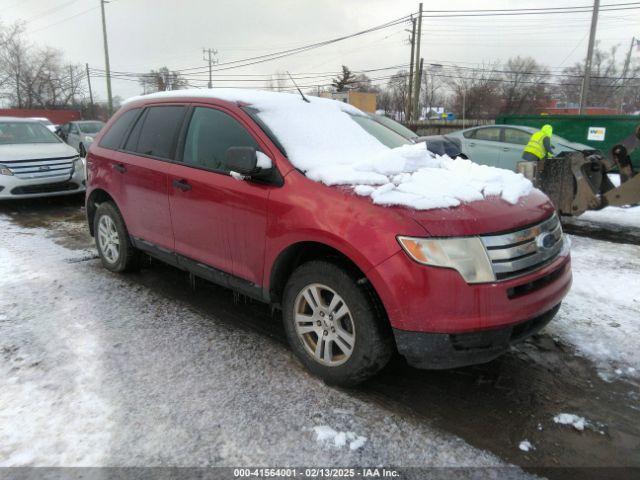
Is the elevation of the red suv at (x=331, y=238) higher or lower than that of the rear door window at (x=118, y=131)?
lower

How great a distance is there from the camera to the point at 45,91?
61.2m

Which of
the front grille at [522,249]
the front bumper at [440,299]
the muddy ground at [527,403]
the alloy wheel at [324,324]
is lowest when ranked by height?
the muddy ground at [527,403]

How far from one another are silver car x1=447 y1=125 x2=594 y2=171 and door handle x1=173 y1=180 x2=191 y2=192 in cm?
772

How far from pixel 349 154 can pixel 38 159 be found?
696cm

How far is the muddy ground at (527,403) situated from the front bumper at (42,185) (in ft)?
19.6

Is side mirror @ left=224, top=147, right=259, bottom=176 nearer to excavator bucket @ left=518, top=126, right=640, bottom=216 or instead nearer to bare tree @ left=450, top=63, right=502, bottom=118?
excavator bucket @ left=518, top=126, right=640, bottom=216

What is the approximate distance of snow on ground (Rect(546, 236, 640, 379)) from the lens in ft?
11.3

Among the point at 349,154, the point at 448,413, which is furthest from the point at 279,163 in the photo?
the point at 448,413

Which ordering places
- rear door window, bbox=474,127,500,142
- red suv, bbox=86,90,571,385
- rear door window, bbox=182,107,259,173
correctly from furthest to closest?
rear door window, bbox=474,127,500,142, rear door window, bbox=182,107,259,173, red suv, bbox=86,90,571,385

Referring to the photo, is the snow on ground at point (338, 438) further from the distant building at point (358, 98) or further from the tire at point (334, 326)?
the distant building at point (358, 98)

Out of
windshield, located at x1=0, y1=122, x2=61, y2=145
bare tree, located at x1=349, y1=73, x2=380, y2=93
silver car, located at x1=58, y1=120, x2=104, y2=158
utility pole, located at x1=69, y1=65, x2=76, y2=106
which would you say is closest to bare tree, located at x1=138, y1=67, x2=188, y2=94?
utility pole, located at x1=69, y1=65, x2=76, y2=106

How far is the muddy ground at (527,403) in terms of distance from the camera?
8.11 ft

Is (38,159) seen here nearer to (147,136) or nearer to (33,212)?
(33,212)

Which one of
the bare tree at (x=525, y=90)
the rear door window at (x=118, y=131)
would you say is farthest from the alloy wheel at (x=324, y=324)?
the bare tree at (x=525, y=90)
